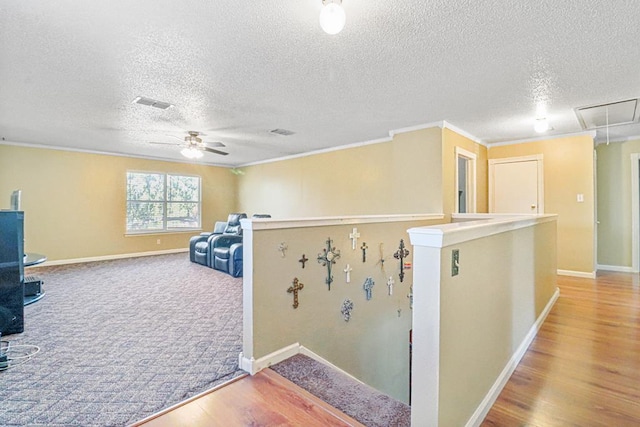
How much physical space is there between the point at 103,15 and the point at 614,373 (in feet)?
13.3

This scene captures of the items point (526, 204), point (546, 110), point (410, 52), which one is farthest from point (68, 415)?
point (526, 204)

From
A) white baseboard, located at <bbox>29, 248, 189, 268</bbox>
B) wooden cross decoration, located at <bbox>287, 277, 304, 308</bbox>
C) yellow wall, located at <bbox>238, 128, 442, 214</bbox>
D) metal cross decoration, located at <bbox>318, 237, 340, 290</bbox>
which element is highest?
yellow wall, located at <bbox>238, 128, 442, 214</bbox>

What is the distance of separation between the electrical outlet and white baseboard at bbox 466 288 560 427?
0.81 meters

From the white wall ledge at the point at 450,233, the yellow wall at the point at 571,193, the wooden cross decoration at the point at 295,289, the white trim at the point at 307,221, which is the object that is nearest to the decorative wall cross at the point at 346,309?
the wooden cross decoration at the point at 295,289

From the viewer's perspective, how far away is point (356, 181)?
19.4 feet

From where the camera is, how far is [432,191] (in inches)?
174

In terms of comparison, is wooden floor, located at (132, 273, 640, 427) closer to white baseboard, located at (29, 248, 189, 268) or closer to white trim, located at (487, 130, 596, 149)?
white trim, located at (487, 130, 596, 149)

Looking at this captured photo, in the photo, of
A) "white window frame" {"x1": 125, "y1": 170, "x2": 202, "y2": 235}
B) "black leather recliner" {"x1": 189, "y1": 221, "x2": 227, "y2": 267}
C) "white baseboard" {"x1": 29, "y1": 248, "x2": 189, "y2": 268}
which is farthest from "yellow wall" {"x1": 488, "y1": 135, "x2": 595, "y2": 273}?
"white baseboard" {"x1": 29, "y1": 248, "x2": 189, "y2": 268}

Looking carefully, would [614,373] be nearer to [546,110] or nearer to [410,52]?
[410,52]

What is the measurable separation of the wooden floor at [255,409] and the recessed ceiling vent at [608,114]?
4.34m

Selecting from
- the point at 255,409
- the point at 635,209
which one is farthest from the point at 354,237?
the point at 635,209

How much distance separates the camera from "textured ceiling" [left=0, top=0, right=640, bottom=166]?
1.90m

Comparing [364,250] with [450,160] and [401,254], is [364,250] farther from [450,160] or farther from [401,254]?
[450,160]

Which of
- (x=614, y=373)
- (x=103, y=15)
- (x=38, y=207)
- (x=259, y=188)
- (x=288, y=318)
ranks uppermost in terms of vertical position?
(x=103, y=15)
